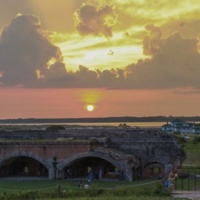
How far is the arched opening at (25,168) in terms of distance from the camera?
4444 cm

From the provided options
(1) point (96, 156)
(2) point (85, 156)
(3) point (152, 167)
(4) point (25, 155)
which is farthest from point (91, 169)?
(4) point (25, 155)

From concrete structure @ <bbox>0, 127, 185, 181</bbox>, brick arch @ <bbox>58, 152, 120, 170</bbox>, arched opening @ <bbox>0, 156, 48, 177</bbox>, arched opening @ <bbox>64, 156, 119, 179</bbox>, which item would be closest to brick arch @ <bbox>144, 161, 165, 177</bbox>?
concrete structure @ <bbox>0, 127, 185, 181</bbox>

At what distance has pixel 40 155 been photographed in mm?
42875

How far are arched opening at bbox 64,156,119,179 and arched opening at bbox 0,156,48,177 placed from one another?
2.31 m

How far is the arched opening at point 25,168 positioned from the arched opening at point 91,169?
231 centimetres

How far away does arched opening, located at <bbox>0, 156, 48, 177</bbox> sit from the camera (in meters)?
44.4

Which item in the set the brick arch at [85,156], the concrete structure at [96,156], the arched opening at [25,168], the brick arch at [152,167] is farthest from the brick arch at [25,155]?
the brick arch at [152,167]

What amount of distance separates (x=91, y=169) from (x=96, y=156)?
291 centimetres

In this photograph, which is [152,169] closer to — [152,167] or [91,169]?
[152,167]

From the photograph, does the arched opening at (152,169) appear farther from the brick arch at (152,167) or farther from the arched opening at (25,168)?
the arched opening at (25,168)

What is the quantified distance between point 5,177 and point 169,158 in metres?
12.6

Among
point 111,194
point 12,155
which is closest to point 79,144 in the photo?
point 12,155

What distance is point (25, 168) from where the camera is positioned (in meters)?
46.5

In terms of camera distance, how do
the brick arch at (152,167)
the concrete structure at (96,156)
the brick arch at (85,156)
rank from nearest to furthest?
1. the brick arch at (85,156)
2. the concrete structure at (96,156)
3. the brick arch at (152,167)
